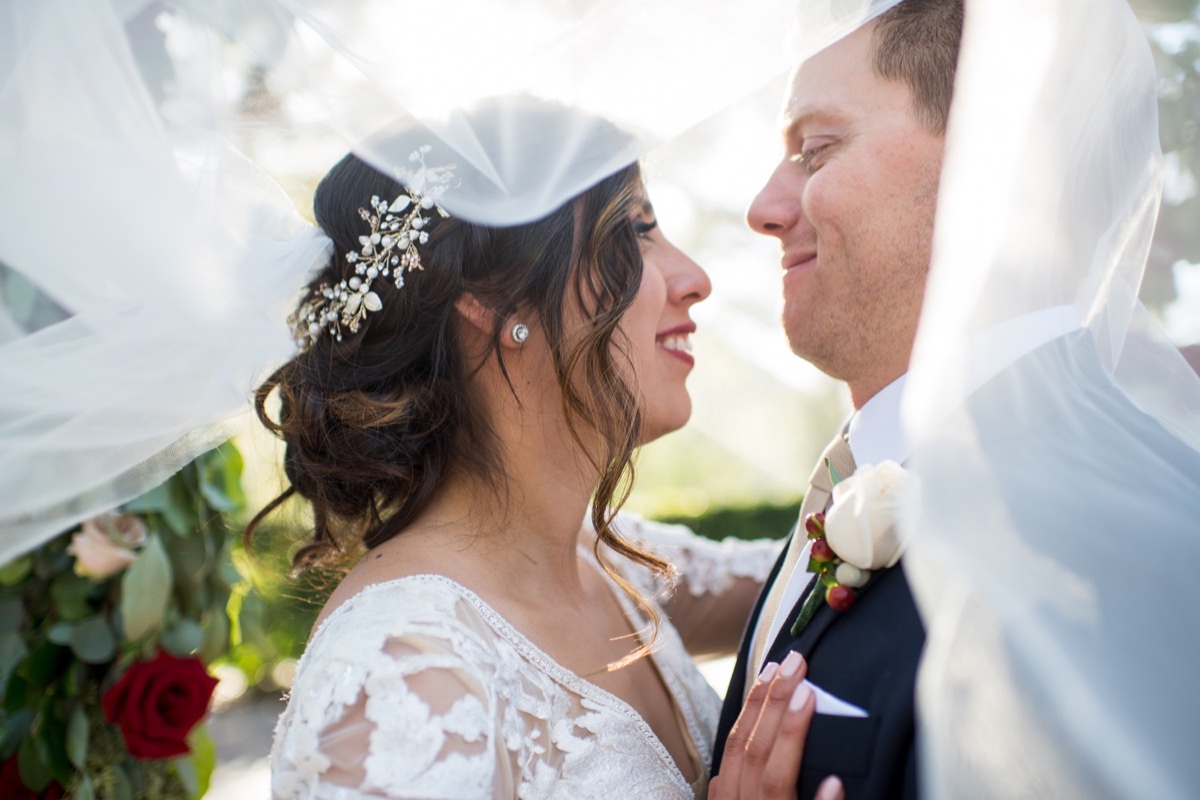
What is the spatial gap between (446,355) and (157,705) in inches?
43.3

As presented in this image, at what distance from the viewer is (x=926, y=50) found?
271 cm

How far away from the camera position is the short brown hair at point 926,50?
8.84 feet

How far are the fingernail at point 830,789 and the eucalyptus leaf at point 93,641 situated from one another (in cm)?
172

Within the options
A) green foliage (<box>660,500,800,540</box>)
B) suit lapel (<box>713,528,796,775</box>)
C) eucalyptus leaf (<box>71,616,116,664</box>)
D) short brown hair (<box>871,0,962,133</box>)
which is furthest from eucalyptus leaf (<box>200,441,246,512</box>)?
green foliage (<box>660,500,800,540</box>)

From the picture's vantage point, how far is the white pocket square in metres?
1.80

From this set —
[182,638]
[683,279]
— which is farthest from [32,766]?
[683,279]

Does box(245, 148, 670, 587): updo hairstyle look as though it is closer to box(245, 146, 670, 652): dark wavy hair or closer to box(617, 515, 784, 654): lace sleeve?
box(245, 146, 670, 652): dark wavy hair

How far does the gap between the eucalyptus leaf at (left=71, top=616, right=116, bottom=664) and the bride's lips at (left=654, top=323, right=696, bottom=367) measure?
1639 millimetres

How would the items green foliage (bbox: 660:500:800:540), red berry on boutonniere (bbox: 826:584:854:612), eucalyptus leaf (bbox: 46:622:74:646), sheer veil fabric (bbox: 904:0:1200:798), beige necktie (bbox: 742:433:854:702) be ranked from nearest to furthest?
sheer veil fabric (bbox: 904:0:1200:798) → red berry on boutonniere (bbox: 826:584:854:612) → eucalyptus leaf (bbox: 46:622:74:646) → beige necktie (bbox: 742:433:854:702) → green foliage (bbox: 660:500:800:540)

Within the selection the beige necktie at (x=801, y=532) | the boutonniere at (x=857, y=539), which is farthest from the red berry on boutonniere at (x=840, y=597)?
the beige necktie at (x=801, y=532)

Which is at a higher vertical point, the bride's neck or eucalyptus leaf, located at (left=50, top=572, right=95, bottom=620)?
the bride's neck

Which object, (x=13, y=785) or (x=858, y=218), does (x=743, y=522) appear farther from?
(x=13, y=785)

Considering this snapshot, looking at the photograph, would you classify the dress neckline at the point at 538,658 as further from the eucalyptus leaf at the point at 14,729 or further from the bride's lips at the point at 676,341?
the bride's lips at the point at 676,341

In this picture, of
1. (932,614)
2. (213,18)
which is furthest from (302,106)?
(932,614)
